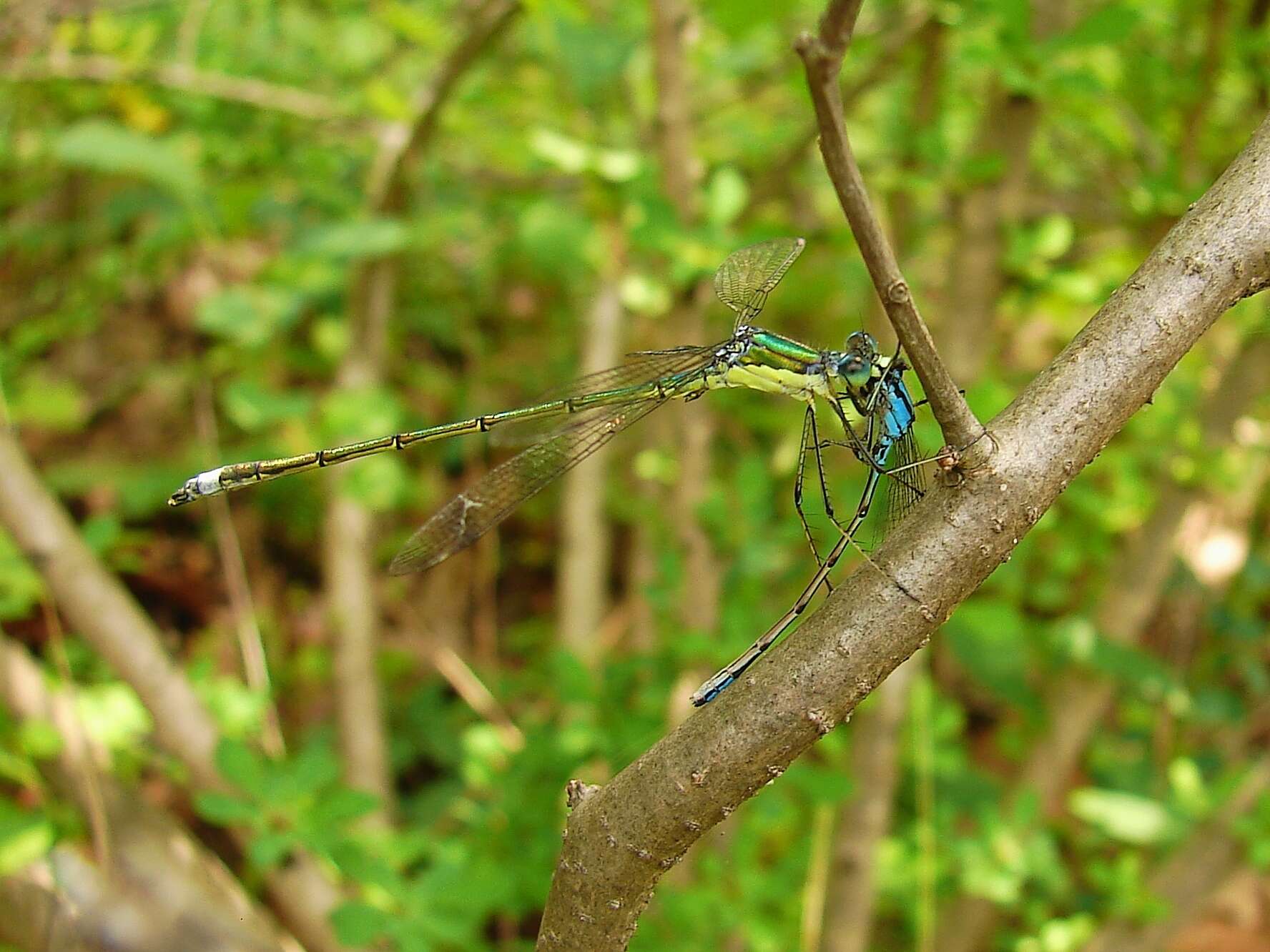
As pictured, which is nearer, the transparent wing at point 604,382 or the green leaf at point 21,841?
the transparent wing at point 604,382

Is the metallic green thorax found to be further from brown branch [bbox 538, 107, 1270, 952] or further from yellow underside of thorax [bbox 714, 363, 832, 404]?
brown branch [bbox 538, 107, 1270, 952]

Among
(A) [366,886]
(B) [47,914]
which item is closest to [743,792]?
(A) [366,886]

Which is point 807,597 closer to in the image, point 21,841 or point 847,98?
point 21,841

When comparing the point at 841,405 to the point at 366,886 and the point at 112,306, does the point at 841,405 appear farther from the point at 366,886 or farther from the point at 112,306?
the point at 112,306

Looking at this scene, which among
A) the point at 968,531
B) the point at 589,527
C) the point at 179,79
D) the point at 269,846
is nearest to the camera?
the point at 968,531

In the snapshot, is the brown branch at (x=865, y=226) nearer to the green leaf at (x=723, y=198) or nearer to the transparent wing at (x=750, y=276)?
the transparent wing at (x=750, y=276)

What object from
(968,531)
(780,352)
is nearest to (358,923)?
(780,352)

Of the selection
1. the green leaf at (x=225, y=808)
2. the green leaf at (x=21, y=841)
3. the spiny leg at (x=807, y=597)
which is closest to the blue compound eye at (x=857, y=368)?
the spiny leg at (x=807, y=597)
